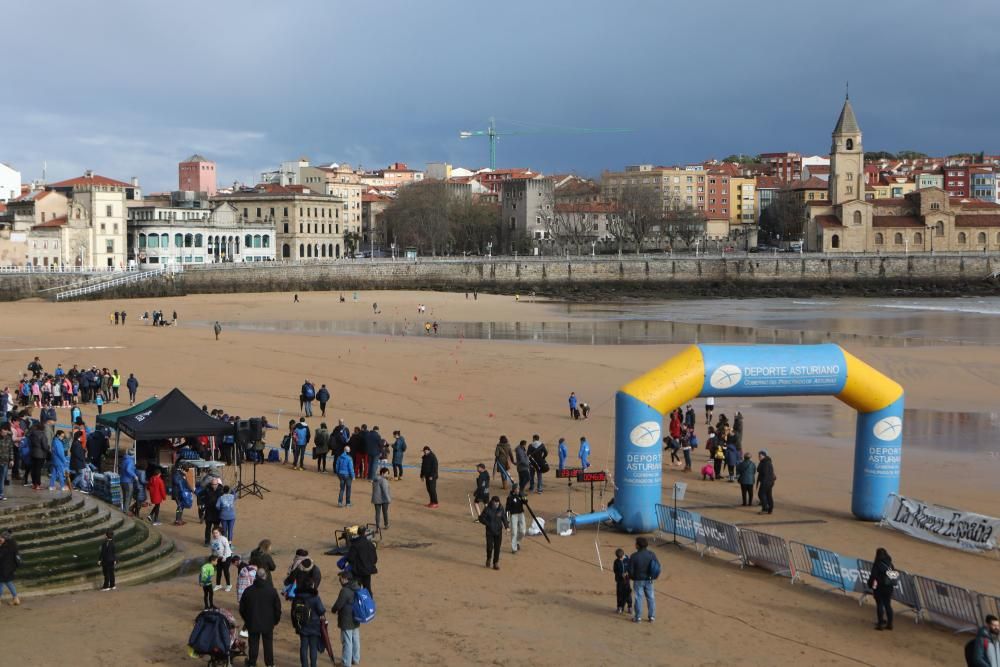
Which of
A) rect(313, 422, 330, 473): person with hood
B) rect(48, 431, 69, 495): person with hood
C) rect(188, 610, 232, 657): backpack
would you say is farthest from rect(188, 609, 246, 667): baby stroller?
rect(313, 422, 330, 473): person with hood

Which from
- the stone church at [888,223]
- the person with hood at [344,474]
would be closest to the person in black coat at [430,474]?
the person with hood at [344,474]

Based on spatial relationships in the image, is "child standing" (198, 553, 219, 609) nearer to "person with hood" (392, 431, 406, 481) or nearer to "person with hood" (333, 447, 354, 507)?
"person with hood" (333, 447, 354, 507)

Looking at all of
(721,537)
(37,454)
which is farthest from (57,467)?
(721,537)

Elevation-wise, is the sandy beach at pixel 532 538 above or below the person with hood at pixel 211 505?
below

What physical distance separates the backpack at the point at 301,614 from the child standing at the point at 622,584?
3322 millimetres

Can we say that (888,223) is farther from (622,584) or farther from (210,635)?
(210,635)

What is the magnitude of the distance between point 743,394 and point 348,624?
758 cm

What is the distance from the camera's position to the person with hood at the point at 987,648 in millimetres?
8641

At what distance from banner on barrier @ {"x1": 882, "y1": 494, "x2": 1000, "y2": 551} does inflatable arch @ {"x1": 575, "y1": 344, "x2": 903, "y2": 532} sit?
35cm

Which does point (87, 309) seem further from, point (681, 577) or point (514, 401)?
point (681, 577)

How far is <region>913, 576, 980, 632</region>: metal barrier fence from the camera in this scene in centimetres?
1041

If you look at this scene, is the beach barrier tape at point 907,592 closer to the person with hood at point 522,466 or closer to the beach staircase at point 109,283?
the person with hood at point 522,466

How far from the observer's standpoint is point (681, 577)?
12453 millimetres

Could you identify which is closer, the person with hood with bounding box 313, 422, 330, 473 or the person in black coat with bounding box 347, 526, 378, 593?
the person in black coat with bounding box 347, 526, 378, 593
